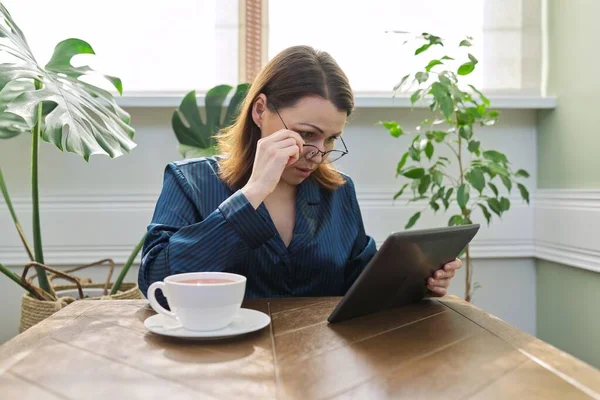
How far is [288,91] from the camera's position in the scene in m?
1.36

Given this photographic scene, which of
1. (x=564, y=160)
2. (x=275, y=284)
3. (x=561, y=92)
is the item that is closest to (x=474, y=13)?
(x=561, y=92)

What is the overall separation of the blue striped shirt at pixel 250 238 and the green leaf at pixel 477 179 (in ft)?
1.75

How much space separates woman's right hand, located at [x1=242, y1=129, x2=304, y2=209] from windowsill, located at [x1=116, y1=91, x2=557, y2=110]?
103 centimetres

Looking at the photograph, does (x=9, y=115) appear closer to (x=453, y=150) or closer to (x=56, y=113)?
(x=56, y=113)

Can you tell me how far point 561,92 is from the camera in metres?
2.19

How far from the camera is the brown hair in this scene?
4.45ft

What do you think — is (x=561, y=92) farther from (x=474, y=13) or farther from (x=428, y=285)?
(x=428, y=285)

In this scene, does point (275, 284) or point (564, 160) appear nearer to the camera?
point (275, 284)

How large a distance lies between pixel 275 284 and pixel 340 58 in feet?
4.00

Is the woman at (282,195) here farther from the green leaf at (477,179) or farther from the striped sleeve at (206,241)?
the green leaf at (477,179)

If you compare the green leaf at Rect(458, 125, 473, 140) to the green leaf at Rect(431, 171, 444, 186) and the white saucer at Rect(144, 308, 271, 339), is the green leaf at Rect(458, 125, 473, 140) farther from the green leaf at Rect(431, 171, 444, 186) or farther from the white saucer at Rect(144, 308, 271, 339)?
the white saucer at Rect(144, 308, 271, 339)

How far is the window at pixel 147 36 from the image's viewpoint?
2244 millimetres

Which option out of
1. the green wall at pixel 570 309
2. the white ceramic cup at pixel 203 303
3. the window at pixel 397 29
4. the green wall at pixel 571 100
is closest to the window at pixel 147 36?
the window at pixel 397 29

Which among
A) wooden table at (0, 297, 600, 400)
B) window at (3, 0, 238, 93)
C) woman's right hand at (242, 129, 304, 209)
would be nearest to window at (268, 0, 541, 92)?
window at (3, 0, 238, 93)
